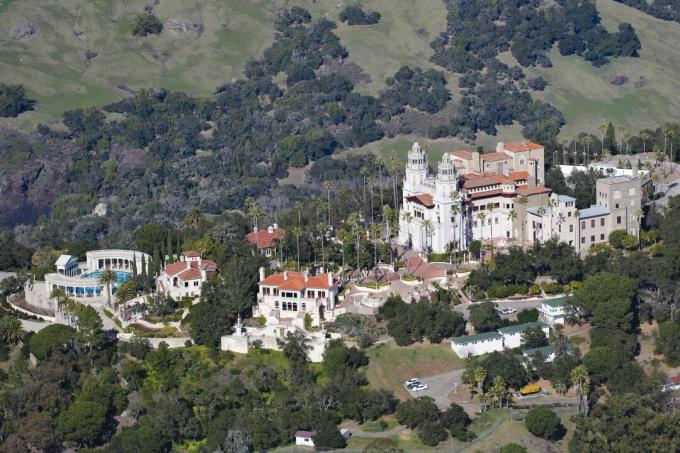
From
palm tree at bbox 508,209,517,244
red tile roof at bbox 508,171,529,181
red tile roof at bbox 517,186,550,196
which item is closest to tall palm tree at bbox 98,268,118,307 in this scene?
palm tree at bbox 508,209,517,244

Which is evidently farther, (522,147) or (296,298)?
(522,147)

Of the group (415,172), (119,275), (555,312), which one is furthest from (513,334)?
(119,275)

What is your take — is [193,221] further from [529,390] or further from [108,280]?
[529,390]

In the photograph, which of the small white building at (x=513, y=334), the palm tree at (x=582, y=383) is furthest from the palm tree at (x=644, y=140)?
the palm tree at (x=582, y=383)

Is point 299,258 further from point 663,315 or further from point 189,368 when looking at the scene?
point 663,315

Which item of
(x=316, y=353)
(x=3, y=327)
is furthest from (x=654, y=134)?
(x=3, y=327)

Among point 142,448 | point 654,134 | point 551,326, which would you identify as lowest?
point 142,448

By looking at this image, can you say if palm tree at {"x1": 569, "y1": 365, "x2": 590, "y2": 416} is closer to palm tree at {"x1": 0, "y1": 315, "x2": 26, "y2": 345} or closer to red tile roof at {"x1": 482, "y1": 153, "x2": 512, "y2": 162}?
red tile roof at {"x1": 482, "y1": 153, "x2": 512, "y2": 162}
